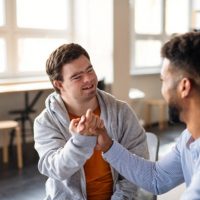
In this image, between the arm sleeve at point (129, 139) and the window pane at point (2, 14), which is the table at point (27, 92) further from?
the arm sleeve at point (129, 139)

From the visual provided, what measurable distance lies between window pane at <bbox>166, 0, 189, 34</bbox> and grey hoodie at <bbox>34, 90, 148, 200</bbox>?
5009 mm

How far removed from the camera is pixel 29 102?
4508mm

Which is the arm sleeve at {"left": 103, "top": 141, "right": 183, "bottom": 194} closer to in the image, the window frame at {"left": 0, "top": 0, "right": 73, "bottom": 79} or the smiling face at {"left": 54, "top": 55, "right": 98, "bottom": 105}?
the smiling face at {"left": 54, "top": 55, "right": 98, "bottom": 105}

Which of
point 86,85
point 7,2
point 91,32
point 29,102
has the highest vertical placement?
point 7,2

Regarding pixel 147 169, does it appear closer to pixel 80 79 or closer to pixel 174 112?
pixel 174 112

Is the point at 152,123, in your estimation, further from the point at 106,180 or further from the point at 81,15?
the point at 106,180

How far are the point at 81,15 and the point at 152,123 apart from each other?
2067 millimetres

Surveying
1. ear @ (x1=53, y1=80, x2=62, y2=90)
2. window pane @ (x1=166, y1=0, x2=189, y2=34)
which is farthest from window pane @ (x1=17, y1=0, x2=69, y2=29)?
ear @ (x1=53, y1=80, x2=62, y2=90)

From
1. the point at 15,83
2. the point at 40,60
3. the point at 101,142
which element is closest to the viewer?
the point at 101,142

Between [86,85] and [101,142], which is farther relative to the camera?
[86,85]

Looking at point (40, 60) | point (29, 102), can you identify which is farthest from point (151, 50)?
point (29, 102)

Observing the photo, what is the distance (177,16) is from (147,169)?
5.49 metres

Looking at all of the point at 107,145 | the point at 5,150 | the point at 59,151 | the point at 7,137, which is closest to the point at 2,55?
the point at 7,137

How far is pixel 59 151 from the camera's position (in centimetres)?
131
